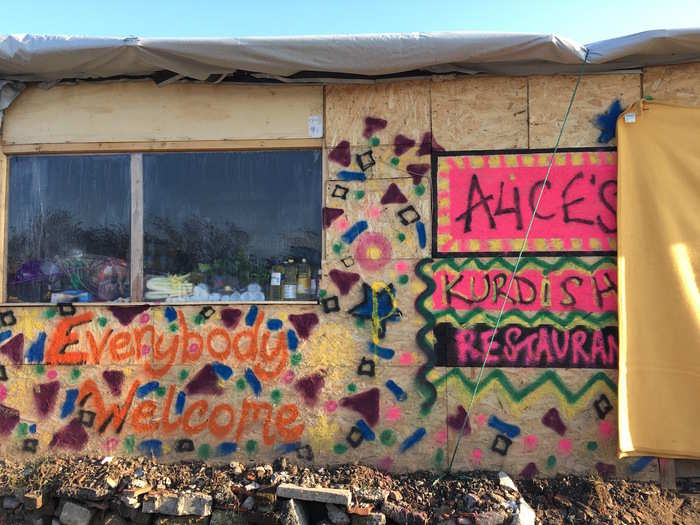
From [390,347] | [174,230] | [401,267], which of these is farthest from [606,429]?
[174,230]

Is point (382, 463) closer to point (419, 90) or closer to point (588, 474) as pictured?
point (588, 474)

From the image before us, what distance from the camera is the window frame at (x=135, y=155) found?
514 cm

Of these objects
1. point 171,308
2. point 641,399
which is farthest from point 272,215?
point 641,399

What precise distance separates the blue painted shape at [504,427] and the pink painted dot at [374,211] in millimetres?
1959

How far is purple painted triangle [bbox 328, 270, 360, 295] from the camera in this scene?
500 centimetres

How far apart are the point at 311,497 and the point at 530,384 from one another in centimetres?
200

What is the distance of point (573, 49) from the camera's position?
468cm

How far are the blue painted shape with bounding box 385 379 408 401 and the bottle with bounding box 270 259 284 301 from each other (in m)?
1.22

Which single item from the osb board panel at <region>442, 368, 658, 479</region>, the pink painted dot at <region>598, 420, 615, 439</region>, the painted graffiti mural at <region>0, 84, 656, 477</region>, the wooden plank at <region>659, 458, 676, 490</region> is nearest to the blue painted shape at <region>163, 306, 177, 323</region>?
the painted graffiti mural at <region>0, 84, 656, 477</region>

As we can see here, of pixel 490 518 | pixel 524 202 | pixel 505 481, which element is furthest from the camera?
pixel 524 202

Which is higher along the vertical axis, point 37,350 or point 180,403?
point 37,350

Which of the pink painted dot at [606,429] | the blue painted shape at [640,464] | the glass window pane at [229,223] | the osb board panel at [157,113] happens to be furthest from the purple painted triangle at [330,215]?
the blue painted shape at [640,464]

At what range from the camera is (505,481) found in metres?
4.57

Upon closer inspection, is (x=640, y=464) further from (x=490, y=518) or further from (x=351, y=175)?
(x=351, y=175)
